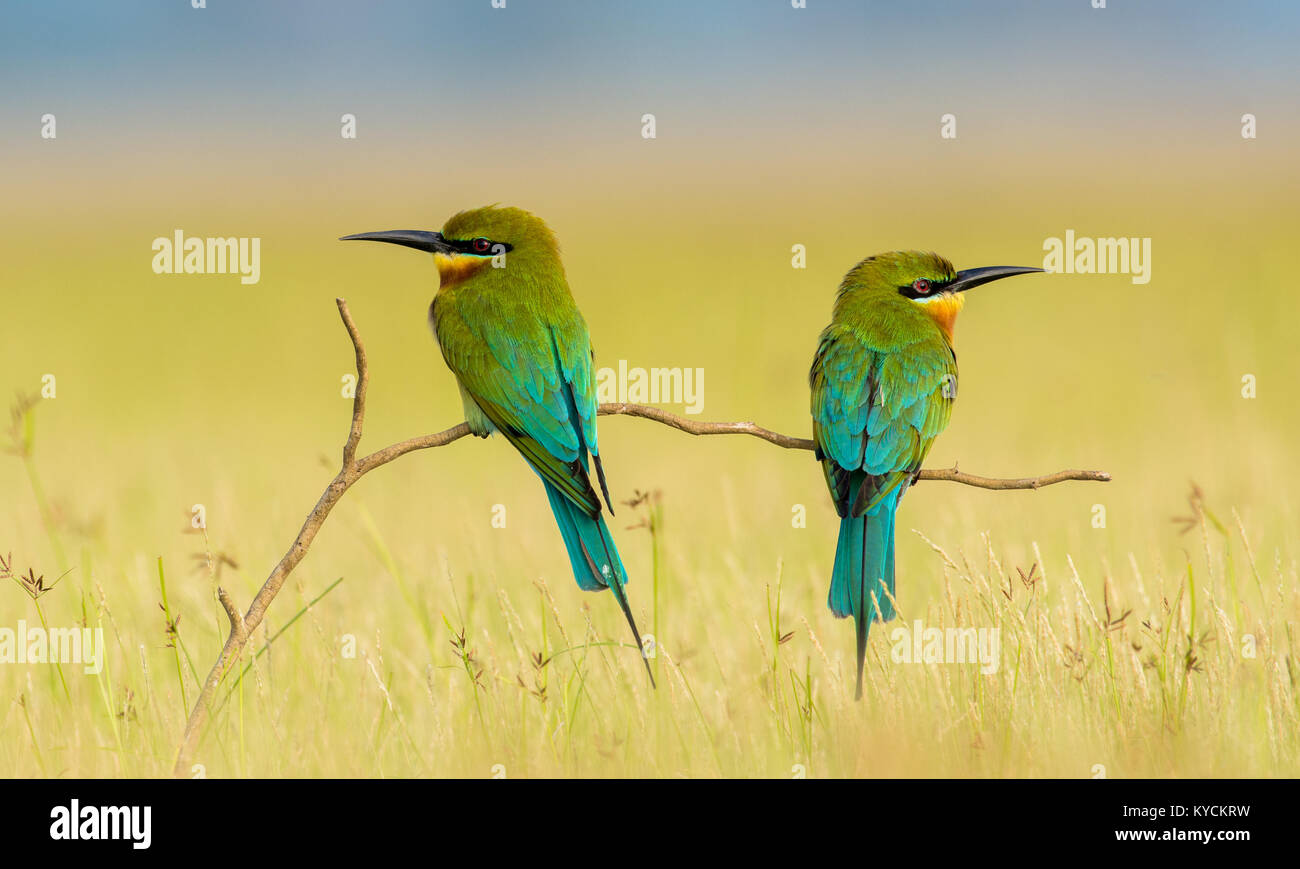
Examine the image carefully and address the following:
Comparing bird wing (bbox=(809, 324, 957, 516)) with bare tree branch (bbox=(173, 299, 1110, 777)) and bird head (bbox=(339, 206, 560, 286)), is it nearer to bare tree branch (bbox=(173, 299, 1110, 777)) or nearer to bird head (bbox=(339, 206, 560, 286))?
bare tree branch (bbox=(173, 299, 1110, 777))

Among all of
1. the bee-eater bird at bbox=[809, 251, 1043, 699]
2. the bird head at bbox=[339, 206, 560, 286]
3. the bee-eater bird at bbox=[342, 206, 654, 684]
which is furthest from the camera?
the bird head at bbox=[339, 206, 560, 286]

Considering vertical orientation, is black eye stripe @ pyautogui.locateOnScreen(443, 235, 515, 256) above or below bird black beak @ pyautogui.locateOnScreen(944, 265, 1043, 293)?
above

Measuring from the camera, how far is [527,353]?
3617mm

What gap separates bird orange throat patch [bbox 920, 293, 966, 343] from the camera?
4.30 metres

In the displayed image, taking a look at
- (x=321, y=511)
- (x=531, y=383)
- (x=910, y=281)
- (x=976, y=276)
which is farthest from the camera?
(x=910, y=281)

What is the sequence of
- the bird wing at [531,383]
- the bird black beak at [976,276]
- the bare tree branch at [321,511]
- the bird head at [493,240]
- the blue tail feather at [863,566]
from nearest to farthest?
1. the bare tree branch at [321,511]
2. the bird wing at [531,383]
3. the blue tail feather at [863,566]
4. the bird head at [493,240]
5. the bird black beak at [976,276]

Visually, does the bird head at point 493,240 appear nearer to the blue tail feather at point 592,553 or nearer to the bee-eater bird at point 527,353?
the bee-eater bird at point 527,353

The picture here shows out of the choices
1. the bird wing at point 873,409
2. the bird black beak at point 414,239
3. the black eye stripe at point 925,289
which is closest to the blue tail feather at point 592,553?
the bird wing at point 873,409

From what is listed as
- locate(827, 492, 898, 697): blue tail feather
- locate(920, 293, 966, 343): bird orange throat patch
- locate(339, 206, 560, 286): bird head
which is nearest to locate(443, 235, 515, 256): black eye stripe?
locate(339, 206, 560, 286): bird head

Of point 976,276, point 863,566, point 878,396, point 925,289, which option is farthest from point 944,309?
point 863,566

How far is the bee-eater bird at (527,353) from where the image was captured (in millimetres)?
3260

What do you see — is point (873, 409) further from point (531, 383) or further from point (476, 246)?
point (476, 246)

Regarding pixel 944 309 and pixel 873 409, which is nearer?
pixel 873 409

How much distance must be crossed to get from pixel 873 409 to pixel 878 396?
6cm
